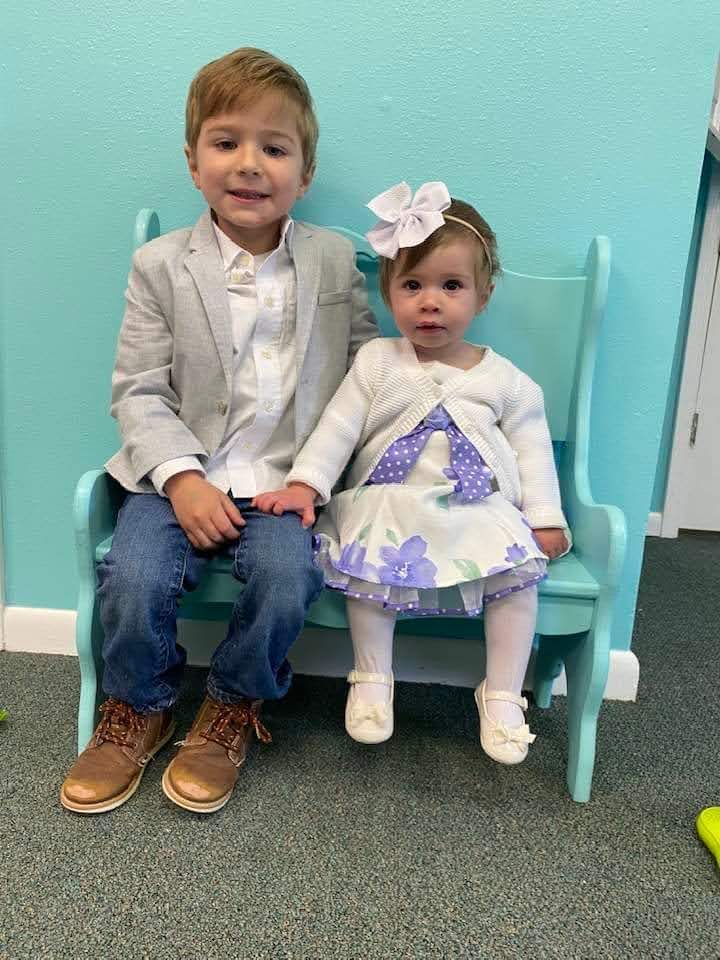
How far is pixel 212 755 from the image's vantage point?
0.93 meters

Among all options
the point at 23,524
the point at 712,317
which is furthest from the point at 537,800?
the point at 712,317

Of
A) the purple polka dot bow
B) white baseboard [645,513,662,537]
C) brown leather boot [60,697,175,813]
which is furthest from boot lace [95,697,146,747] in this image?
white baseboard [645,513,662,537]

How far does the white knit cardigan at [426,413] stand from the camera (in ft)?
3.22

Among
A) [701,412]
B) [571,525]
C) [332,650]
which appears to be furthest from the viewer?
[701,412]

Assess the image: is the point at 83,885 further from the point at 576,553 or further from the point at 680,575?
the point at 680,575

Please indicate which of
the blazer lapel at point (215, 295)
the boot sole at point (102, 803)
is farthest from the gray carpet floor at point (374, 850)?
the blazer lapel at point (215, 295)

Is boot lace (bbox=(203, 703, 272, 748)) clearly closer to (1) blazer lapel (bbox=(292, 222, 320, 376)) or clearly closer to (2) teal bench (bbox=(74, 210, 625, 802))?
(2) teal bench (bbox=(74, 210, 625, 802))

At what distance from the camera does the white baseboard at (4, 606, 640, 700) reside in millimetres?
1219

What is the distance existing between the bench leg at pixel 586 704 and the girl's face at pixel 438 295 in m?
0.41

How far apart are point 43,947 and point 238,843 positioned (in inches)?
8.3

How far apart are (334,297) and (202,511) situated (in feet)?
1.12

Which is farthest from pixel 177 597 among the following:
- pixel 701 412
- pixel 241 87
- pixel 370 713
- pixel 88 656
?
pixel 701 412

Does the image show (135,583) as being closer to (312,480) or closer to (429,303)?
(312,480)

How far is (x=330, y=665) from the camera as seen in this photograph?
1252 mm
